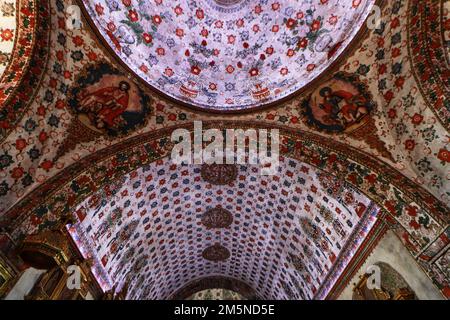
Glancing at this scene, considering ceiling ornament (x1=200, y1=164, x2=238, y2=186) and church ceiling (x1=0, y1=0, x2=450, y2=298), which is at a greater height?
ceiling ornament (x1=200, y1=164, x2=238, y2=186)

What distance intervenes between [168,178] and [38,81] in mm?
5013

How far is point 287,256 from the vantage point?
44.6 ft

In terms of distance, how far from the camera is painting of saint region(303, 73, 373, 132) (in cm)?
837

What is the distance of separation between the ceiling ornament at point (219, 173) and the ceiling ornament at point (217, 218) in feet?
6.57

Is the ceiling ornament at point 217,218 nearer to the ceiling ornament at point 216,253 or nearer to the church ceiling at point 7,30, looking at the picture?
the ceiling ornament at point 216,253

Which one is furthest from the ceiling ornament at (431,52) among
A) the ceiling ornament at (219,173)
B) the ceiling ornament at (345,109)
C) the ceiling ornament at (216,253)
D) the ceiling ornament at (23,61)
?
the ceiling ornament at (216,253)

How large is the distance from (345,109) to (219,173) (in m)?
4.96

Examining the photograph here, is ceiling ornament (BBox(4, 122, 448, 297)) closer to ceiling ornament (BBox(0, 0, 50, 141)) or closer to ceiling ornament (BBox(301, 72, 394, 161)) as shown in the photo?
ceiling ornament (BBox(301, 72, 394, 161))

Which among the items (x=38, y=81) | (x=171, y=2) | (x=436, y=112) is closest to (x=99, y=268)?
(x=38, y=81)

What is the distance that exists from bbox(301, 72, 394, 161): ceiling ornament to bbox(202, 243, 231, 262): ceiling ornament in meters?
9.50

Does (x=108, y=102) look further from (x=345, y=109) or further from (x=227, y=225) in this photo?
(x=227, y=225)

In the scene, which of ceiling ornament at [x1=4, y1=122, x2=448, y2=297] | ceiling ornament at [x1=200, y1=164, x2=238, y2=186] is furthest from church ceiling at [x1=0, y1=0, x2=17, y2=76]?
ceiling ornament at [x1=200, y1=164, x2=238, y2=186]

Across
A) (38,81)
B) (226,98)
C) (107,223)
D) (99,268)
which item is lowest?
(99,268)

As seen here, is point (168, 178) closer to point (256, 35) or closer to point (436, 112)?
point (256, 35)
